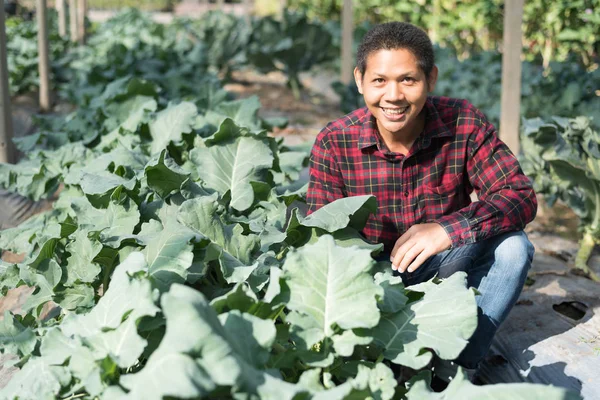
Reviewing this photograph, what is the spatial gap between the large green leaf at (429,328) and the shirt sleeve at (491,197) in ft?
0.99

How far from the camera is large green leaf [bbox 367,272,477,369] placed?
80.5 inches

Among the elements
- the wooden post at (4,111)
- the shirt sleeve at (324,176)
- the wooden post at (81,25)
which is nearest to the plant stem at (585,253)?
the shirt sleeve at (324,176)

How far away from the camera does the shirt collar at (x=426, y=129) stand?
2.61 m

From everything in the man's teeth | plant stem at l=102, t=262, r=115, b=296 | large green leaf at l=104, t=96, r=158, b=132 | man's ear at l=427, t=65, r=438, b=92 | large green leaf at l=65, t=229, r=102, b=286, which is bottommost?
plant stem at l=102, t=262, r=115, b=296

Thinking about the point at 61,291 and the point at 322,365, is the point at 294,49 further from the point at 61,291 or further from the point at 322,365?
the point at 322,365

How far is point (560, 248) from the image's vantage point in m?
3.95

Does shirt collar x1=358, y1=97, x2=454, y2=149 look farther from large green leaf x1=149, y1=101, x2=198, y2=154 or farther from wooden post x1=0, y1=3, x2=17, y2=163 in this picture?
wooden post x1=0, y1=3, x2=17, y2=163

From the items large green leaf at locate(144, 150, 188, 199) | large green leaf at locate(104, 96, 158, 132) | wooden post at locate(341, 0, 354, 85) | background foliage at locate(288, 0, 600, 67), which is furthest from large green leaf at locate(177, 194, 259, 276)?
wooden post at locate(341, 0, 354, 85)

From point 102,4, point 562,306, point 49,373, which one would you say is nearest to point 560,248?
point 562,306

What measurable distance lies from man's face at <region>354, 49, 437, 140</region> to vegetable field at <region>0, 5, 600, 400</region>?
306mm

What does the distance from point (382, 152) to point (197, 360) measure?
1.23 metres

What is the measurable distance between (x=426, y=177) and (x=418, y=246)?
0.35 metres

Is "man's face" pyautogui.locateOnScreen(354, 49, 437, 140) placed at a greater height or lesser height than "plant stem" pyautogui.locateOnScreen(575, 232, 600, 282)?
greater

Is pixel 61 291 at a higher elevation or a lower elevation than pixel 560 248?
higher
